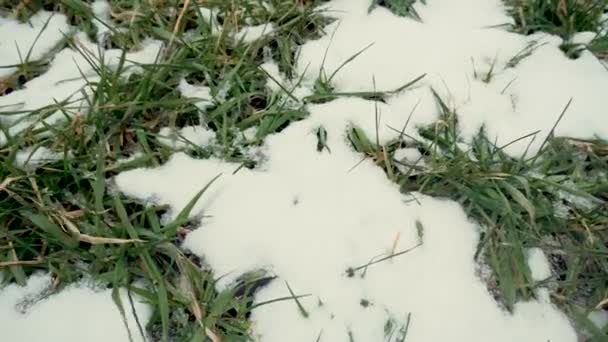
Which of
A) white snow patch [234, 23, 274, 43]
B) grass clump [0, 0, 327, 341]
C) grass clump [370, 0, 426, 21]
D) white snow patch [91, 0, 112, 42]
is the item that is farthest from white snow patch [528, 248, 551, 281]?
white snow patch [91, 0, 112, 42]

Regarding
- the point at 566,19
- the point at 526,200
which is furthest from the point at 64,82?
the point at 566,19

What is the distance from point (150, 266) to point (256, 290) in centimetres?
19

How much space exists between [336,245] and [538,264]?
372mm

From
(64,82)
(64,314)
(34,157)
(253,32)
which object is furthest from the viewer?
(253,32)

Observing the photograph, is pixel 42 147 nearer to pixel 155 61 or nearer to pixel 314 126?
pixel 155 61

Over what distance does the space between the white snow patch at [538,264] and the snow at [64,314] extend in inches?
26.9

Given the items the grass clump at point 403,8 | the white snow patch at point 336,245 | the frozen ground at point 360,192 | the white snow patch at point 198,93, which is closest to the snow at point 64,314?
the frozen ground at point 360,192

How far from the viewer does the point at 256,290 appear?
1034 mm

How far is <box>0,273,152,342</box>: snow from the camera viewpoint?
97 centimetres

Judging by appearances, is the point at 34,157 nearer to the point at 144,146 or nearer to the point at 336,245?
the point at 144,146

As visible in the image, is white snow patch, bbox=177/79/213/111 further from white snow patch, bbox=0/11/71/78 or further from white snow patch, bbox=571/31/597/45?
white snow patch, bbox=571/31/597/45

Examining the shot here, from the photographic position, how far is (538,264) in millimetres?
1080

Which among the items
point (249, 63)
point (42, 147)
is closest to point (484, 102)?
point (249, 63)

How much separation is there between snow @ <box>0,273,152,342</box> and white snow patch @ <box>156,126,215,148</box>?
32 centimetres
